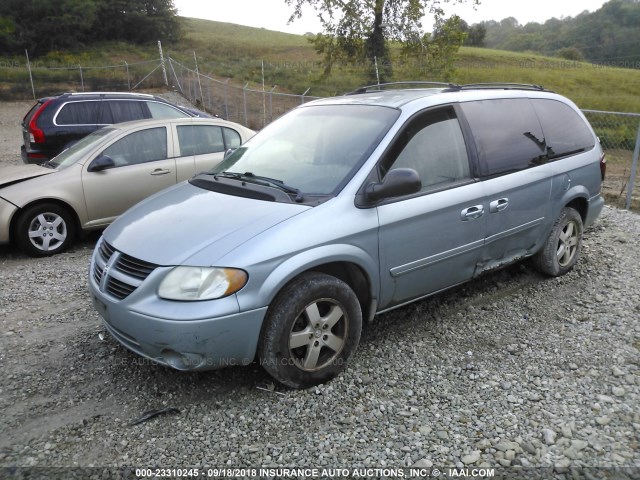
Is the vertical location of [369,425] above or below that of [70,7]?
below

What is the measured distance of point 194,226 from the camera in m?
3.30

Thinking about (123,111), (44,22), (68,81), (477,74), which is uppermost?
(44,22)

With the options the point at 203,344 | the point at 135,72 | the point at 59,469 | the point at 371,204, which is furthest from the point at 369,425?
the point at 135,72

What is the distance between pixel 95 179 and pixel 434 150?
4260 millimetres

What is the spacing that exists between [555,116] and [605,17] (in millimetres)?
56896

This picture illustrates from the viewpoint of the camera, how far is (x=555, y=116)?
5004 mm

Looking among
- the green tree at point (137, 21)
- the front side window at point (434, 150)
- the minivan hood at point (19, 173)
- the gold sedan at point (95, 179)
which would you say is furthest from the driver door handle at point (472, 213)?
the green tree at point (137, 21)

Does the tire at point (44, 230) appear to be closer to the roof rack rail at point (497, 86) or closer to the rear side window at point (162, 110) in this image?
the rear side window at point (162, 110)

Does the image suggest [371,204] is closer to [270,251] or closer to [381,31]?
[270,251]

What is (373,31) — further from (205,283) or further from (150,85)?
(205,283)

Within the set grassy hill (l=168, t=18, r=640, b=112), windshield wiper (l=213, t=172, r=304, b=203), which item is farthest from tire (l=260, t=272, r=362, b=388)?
grassy hill (l=168, t=18, r=640, b=112)

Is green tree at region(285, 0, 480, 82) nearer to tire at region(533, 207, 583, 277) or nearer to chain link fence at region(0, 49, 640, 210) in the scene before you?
chain link fence at region(0, 49, 640, 210)

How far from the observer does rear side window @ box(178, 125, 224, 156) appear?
7.00 meters

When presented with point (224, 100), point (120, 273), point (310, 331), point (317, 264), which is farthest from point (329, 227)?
point (224, 100)
